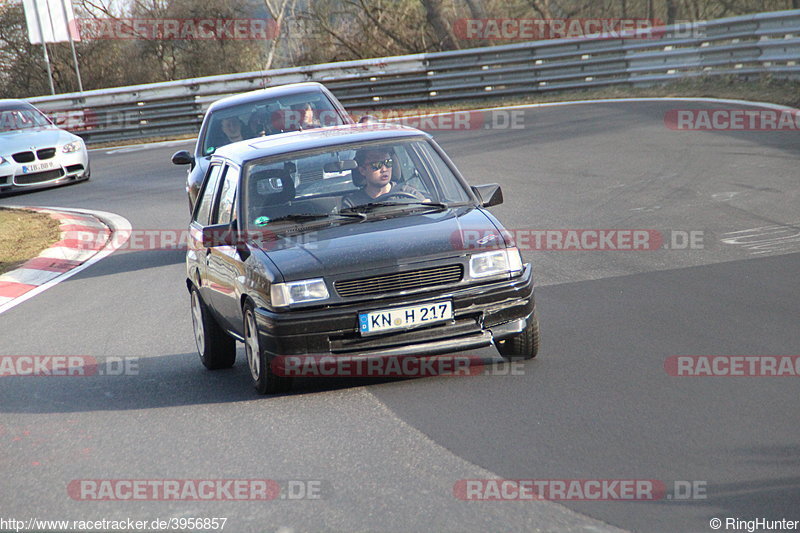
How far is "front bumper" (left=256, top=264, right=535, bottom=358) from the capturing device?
6516 millimetres

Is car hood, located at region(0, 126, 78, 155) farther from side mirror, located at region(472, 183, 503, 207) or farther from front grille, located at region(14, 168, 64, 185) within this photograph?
side mirror, located at region(472, 183, 503, 207)

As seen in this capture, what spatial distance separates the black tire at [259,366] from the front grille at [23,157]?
15.0 meters

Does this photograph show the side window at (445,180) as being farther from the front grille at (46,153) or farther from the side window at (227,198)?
the front grille at (46,153)

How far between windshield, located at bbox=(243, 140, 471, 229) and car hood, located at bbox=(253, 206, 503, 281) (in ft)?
0.71

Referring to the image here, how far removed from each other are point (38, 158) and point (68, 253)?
7.05 meters

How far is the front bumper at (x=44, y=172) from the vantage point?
Result: 67.9 ft

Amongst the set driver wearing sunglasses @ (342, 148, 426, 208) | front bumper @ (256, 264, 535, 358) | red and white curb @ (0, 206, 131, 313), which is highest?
driver wearing sunglasses @ (342, 148, 426, 208)

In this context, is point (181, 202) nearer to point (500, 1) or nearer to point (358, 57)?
point (358, 57)

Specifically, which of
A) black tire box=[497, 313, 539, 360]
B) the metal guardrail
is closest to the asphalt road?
black tire box=[497, 313, 539, 360]

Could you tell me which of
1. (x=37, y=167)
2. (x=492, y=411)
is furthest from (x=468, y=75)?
(x=492, y=411)

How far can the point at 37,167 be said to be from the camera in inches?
819

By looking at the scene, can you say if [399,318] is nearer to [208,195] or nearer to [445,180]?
[445,180]

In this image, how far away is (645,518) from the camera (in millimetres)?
4457

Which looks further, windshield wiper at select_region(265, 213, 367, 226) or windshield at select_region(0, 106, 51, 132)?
windshield at select_region(0, 106, 51, 132)
